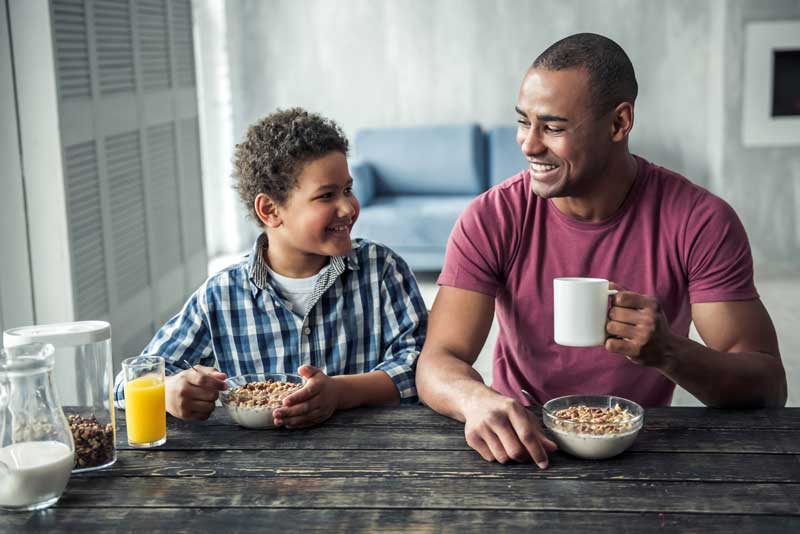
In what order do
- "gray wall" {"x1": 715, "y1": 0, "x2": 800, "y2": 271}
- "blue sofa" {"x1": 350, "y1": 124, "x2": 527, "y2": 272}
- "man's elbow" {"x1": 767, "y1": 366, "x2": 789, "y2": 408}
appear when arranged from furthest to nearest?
1. "blue sofa" {"x1": 350, "y1": 124, "x2": 527, "y2": 272}
2. "gray wall" {"x1": 715, "y1": 0, "x2": 800, "y2": 271}
3. "man's elbow" {"x1": 767, "y1": 366, "x2": 789, "y2": 408}

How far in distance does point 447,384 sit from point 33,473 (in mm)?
625

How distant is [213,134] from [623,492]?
5526mm

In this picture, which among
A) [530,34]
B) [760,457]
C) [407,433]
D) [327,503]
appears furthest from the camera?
[530,34]

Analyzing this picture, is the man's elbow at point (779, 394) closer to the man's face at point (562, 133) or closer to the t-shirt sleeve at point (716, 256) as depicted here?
the t-shirt sleeve at point (716, 256)

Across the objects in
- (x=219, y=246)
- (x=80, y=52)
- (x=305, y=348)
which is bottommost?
(x=219, y=246)

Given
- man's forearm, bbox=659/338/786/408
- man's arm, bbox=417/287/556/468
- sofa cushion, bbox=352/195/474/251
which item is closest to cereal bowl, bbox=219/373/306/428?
man's arm, bbox=417/287/556/468

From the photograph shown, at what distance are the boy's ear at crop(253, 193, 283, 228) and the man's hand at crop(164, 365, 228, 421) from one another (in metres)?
0.49

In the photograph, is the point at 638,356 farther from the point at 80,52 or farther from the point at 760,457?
the point at 80,52

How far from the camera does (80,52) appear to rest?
2916mm

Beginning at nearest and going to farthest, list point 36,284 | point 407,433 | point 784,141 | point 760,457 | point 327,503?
point 327,503 < point 760,457 < point 407,433 < point 36,284 < point 784,141

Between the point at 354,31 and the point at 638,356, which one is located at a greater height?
the point at 354,31

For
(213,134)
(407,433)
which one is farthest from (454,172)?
(407,433)

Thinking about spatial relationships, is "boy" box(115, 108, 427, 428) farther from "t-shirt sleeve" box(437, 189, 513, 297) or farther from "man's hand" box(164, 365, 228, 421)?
"man's hand" box(164, 365, 228, 421)

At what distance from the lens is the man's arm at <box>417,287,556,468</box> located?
121 cm
